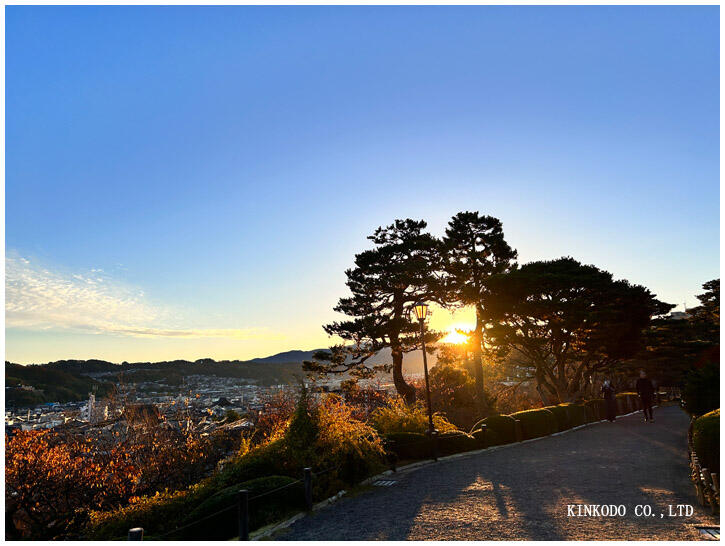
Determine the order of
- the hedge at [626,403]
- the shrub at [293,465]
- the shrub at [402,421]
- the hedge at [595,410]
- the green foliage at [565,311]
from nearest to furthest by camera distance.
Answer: the shrub at [293,465] → the shrub at [402,421] → the hedge at [595,410] → the green foliage at [565,311] → the hedge at [626,403]

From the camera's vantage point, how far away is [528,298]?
91.9 ft

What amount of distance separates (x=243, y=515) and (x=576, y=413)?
1960 cm

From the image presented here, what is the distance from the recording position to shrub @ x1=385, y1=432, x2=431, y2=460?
13.7 m

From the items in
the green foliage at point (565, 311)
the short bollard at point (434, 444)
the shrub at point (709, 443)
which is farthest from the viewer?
the green foliage at point (565, 311)

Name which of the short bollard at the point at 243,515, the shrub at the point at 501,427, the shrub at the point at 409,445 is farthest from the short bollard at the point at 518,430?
the short bollard at the point at 243,515

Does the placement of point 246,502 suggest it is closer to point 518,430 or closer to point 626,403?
point 518,430

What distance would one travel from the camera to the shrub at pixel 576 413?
22.1 meters

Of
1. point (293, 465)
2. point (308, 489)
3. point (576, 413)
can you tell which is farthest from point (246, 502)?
point (576, 413)

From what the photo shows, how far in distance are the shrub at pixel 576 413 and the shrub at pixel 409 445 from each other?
1065cm

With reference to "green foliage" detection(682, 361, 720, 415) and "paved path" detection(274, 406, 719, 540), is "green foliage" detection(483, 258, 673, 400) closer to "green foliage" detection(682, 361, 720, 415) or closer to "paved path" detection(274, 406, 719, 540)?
"green foliage" detection(682, 361, 720, 415)

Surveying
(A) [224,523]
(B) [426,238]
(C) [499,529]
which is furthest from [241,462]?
(B) [426,238]

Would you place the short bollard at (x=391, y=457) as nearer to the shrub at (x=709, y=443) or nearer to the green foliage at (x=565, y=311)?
the shrub at (x=709, y=443)

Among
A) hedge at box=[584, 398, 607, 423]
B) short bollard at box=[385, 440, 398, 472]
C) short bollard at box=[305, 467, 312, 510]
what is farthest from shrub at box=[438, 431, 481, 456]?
hedge at box=[584, 398, 607, 423]

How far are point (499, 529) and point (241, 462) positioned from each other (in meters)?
5.87
